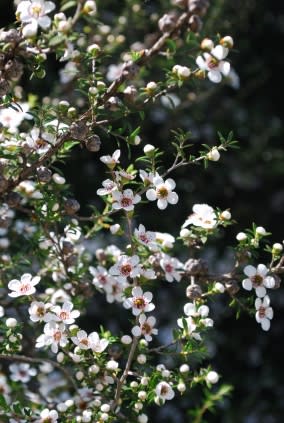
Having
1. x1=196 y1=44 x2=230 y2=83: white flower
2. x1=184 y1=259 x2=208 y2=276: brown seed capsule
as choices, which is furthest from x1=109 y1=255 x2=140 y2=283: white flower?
x1=196 y1=44 x2=230 y2=83: white flower

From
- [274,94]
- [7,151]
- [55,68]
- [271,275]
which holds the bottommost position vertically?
[274,94]

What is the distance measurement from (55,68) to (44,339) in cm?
228

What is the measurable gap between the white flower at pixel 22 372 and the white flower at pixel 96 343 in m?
0.42

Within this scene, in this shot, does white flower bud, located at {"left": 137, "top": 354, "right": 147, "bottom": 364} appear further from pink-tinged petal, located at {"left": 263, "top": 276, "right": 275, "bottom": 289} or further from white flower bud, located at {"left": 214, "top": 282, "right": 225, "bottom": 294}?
pink-tinged petal, located at {"left": 263, "top": 276, "right": 275, "bottom": 289}

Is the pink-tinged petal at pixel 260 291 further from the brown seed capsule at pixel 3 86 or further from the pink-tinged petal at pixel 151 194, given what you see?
the brown seed capsule at pixel 3 86

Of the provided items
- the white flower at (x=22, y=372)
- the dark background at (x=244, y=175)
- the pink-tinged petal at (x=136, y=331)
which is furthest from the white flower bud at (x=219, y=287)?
the dark background at (x=244, y=175)

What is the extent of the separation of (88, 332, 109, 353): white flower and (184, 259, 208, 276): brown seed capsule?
0.98ft

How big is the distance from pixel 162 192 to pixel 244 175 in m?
2.15

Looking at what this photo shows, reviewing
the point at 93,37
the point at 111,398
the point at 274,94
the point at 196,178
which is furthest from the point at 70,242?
the point at 274,94

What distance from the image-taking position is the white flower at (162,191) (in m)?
1.67

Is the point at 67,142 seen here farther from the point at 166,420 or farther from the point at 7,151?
the point at 166,420

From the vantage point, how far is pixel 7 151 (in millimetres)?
1774

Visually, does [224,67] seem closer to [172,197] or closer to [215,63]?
[215,63]

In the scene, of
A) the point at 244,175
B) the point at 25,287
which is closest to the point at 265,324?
the point at 25,287
